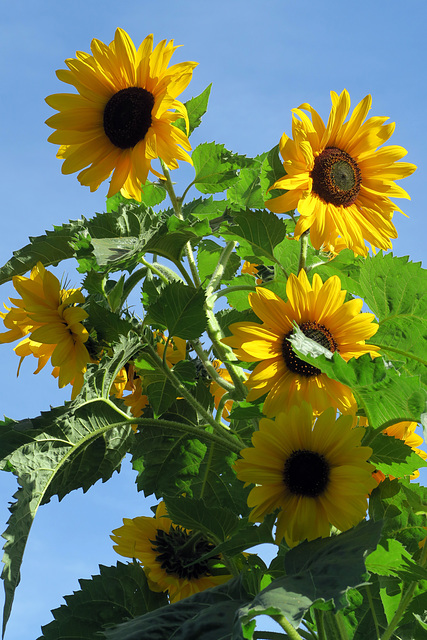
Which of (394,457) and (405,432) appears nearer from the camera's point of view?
(394,457)

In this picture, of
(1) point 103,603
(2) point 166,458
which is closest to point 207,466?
(2) point 166,458

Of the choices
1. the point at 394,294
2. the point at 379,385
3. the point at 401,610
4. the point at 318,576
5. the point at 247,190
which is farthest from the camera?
the point at 247,190

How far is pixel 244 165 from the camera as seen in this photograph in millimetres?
1381

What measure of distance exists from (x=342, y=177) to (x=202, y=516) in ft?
2.08

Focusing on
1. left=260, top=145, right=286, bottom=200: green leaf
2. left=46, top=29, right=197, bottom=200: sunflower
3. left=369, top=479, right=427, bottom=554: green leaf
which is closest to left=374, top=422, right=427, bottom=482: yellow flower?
left=369, top=479, right=427, bottom=554: green leaf

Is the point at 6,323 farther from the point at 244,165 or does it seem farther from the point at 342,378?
the point at 342,378

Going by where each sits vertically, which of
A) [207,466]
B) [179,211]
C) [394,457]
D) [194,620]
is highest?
[179,211]

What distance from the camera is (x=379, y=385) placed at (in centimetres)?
96

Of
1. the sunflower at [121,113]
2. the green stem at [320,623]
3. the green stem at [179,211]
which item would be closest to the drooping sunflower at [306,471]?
the green stem at [320,623]

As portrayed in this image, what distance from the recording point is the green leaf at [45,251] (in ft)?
4.22

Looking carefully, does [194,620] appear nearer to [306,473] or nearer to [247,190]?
[306,473]

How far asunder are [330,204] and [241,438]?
45 centimetres

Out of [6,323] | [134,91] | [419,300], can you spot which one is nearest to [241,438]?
[419,300]

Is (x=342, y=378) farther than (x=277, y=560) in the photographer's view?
No
